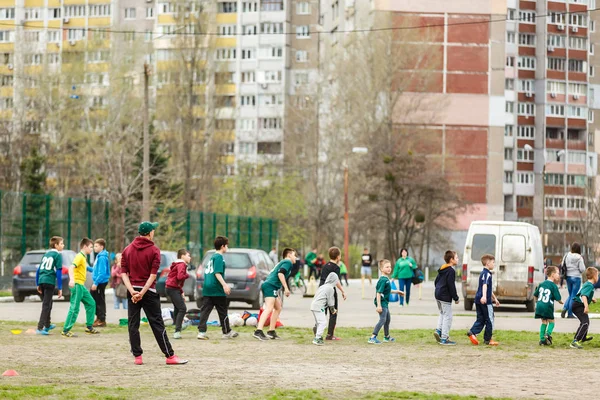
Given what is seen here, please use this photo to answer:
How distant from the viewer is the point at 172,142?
81.2 metres

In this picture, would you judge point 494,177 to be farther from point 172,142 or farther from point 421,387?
point 421,387

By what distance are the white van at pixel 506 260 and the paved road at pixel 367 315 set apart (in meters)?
0.58

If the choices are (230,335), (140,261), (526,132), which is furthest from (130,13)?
(140,261)

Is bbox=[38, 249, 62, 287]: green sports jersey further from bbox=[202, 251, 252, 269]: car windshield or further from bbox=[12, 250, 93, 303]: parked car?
bbox=[12, 250, 93, 303]: parked car

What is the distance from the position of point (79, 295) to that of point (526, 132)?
111m

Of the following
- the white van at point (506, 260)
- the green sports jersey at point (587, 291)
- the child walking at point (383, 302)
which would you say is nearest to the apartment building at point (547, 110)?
the white van at point (506, 260)

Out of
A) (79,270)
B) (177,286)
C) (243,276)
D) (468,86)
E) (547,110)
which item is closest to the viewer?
(79,270)

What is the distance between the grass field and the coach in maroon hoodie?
0.26 metres

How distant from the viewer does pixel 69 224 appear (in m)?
46.6

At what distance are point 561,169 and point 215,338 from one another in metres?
110

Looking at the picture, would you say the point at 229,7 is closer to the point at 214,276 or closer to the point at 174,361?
the point at 214,276

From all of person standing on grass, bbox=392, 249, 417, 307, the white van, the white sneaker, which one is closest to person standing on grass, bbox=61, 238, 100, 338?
the white sneaker

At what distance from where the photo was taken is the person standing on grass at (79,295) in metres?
22.0

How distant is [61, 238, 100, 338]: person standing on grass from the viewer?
21984 millimetres
